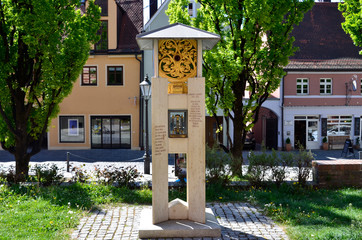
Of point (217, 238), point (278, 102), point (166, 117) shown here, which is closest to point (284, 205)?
point (217, 238)

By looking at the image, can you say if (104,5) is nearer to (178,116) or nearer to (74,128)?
(74,128)

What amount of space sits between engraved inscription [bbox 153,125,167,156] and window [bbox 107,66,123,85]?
701 inches

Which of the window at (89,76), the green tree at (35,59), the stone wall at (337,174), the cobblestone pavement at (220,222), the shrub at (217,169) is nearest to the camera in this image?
the cobblestone pavement at (220,222)

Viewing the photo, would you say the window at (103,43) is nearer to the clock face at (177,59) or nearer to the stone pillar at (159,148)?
the clock face at (177,59)

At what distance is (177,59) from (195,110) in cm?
102

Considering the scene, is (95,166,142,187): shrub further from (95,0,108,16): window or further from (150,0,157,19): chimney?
(150,0,157,19): chimney

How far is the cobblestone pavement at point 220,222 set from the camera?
7.00 meters

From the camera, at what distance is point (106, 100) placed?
24562 millimetres

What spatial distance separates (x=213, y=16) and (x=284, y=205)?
6.06 metres

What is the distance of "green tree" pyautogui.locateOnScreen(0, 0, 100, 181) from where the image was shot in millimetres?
10633

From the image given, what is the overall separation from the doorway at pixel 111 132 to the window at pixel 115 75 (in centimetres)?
217

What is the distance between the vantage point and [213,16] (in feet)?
39.2

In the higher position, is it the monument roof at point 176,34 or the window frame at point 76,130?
the monument roof at point 176,34

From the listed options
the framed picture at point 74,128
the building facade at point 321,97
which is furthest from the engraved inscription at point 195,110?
the framed picture at point 74,128
